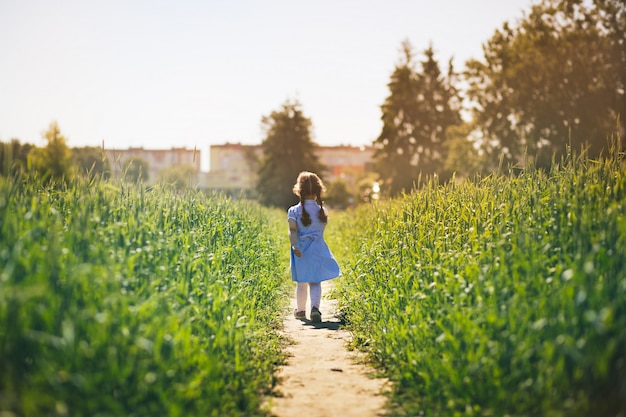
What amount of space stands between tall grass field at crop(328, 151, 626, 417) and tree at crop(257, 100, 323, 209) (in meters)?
45.0

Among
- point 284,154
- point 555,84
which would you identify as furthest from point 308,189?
point 284,154

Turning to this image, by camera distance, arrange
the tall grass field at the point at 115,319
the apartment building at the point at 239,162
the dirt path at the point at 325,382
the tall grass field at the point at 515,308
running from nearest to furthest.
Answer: the tall grass field at the point at 115,319, the tall grass field at the point at 515,308, the dirt path at the point at 325,382, the apartment building at the point at 239,162

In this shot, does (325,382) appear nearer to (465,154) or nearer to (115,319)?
(115,319)

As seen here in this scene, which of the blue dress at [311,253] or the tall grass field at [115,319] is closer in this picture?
the tall grass field at [115,319]

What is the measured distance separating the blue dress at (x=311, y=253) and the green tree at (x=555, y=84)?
25.1 metres

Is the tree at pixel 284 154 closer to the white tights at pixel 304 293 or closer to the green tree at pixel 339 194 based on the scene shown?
the green tree at pixel 339 194

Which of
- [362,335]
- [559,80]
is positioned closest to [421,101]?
[559,80]

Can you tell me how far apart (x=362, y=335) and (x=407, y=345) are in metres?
1.54

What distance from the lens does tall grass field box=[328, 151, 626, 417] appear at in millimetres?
4324

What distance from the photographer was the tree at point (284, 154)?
5341cm

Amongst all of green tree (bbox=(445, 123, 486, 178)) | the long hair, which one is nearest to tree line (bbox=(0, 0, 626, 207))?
green tree (bbox=(445, 123, 486, 178))

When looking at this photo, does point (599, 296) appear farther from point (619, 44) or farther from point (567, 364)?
point (619, 44)

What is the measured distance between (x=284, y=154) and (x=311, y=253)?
146 ft

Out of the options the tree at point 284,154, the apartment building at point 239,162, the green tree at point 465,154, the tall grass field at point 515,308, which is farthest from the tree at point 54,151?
the tall grass field at point 515,308
